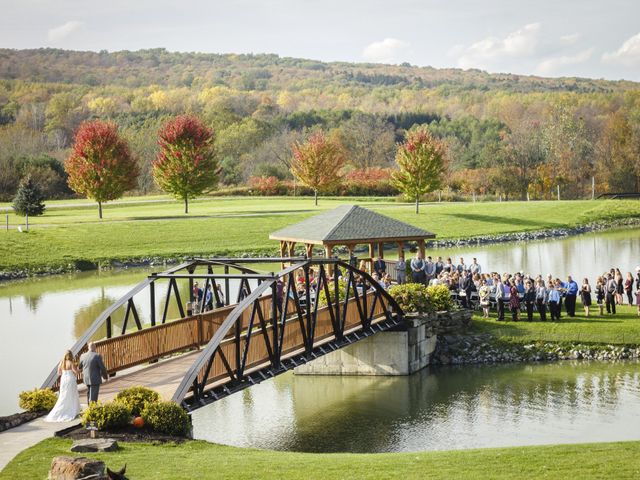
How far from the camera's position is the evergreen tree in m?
61.8

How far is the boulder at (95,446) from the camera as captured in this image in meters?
14.5

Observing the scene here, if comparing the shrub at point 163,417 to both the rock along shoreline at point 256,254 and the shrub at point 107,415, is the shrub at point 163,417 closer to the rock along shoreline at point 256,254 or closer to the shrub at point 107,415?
the shrub at point 107,415

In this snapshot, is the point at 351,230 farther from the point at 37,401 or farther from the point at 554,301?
the point at 37,401

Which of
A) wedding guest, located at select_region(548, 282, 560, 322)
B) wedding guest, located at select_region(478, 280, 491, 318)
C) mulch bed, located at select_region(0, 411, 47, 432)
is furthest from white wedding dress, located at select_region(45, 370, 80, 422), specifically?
wedding guest, located at select_region(548, 282, 560, 322)

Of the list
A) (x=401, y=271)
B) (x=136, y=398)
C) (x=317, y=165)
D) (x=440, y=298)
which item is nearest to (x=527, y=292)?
(x=440, y=298)

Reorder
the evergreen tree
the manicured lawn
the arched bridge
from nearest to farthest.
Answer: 1. the arched bridge
2. the manicured lawn
3. the evergreen tree

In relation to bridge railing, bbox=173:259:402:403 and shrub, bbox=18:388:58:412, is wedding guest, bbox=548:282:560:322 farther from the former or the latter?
shrub, bbox=18:388:58:412

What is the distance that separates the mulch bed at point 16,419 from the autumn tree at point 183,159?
49.9 metres

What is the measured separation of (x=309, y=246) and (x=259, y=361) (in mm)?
12418

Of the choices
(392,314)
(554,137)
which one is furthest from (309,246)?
(554,137)

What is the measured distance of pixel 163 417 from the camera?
52.5 ft

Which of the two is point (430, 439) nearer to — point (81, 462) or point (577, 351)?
point (577, 351)

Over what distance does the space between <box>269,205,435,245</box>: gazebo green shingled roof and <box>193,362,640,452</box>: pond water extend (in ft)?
18.1

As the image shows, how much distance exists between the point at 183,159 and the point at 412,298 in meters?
41.6
